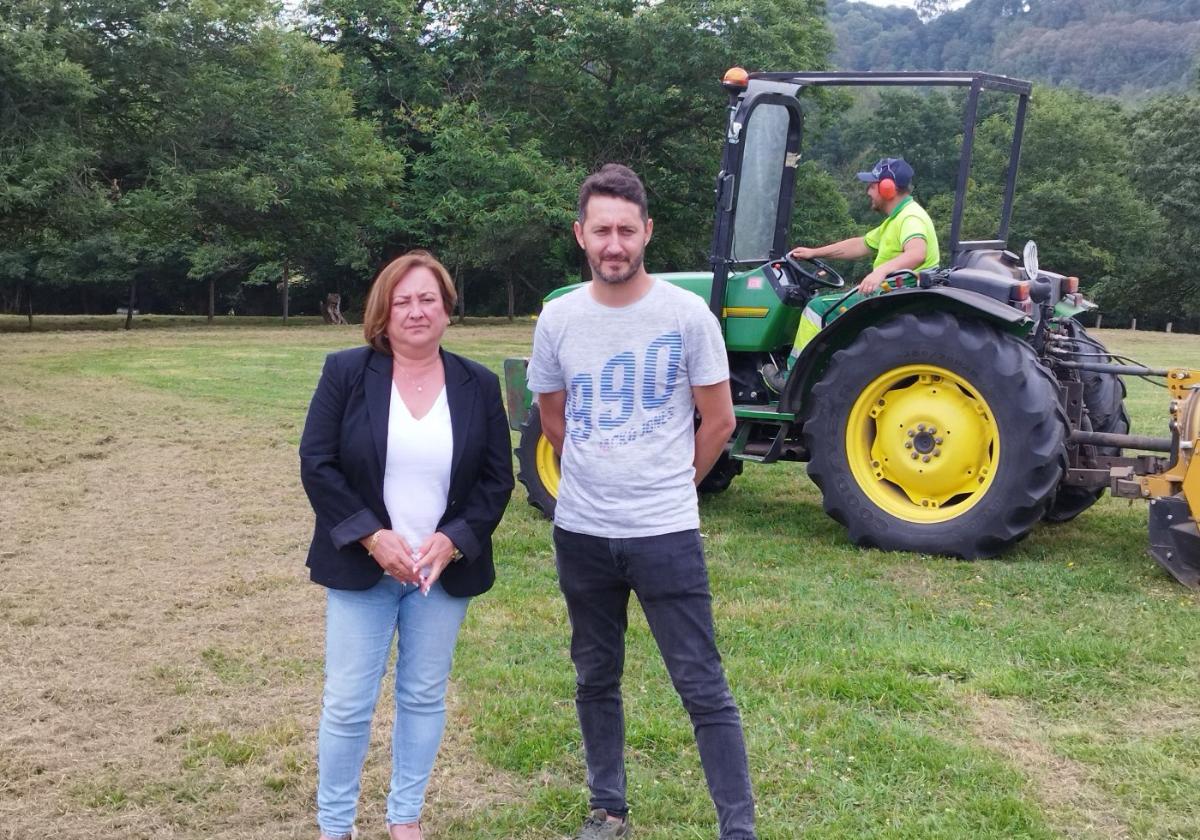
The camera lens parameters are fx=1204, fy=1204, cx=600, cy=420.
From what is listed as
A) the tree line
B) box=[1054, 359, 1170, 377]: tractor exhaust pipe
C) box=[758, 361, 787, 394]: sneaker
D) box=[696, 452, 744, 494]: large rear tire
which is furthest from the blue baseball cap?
the tree line

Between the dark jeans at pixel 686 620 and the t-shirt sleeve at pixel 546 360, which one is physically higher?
the t-shirt sleeve at pixel 546 360

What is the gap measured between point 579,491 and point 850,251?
4.16 meters

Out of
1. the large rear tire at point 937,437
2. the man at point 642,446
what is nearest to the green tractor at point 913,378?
the large rear tire at point 937,437

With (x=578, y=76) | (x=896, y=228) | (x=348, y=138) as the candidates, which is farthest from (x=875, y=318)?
(x=578, y=76)

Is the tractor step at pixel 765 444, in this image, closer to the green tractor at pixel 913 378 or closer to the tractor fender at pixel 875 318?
the green tractor at pixel 913 378

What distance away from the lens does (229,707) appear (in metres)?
4.23

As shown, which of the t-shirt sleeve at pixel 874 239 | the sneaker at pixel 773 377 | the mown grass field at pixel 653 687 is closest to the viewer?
the mown grass field at pixel 653 687

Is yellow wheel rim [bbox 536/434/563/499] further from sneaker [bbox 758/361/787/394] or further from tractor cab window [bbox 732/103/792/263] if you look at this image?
tractor cab window [bbox 732/103/792/263]

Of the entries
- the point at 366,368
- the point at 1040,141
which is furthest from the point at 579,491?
the point at 1040,141

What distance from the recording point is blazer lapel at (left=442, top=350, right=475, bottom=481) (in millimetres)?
3055

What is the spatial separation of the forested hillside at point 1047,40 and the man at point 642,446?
397ft

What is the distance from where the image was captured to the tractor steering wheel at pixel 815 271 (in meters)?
6.91

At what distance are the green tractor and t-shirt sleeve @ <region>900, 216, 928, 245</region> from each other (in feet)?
0.64

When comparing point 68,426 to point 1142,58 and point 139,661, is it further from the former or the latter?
point 1142,58
